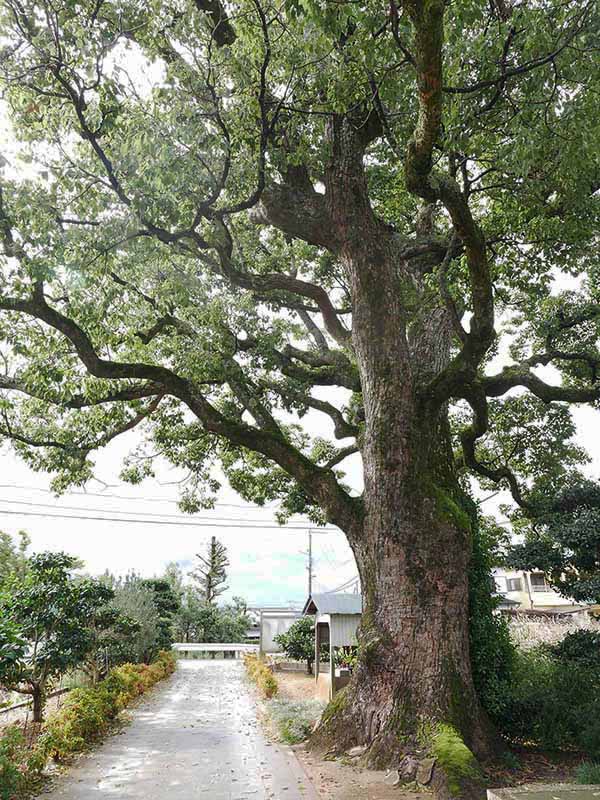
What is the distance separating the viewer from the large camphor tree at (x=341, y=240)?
5.41 metres

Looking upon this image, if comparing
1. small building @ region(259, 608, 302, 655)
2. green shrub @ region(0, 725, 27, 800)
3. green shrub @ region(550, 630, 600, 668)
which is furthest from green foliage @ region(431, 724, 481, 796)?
small building @ region(259, 608, 302, 655)

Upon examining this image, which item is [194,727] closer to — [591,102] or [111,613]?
[111,613]

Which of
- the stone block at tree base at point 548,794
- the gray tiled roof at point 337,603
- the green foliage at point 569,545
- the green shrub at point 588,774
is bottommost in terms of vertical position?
the green shrub at point 588,774

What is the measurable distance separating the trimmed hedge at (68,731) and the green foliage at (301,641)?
635cm

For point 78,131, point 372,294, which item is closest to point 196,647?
point 372,294

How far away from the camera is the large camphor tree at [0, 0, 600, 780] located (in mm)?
5406

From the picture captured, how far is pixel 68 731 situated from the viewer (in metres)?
7.17

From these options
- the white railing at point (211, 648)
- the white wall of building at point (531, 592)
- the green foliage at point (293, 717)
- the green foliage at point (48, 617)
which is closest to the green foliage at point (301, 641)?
the green foliage at point (293, 717)

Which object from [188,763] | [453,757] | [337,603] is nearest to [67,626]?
[188,763]

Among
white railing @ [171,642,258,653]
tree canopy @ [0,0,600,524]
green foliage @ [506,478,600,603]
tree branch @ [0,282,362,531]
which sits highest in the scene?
tree canopy @ [0,0,600,524]

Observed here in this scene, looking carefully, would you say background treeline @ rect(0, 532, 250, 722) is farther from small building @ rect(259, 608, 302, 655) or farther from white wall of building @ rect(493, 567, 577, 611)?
white wall of building @ rect(493, 567, 577, 611)

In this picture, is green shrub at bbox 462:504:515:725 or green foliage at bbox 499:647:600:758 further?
green shrub at bbox 462:504:515:725

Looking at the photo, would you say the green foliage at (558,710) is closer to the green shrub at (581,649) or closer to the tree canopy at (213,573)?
the green shrub at (581,649)

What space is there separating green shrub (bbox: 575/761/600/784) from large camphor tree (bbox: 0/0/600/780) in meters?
1.07
